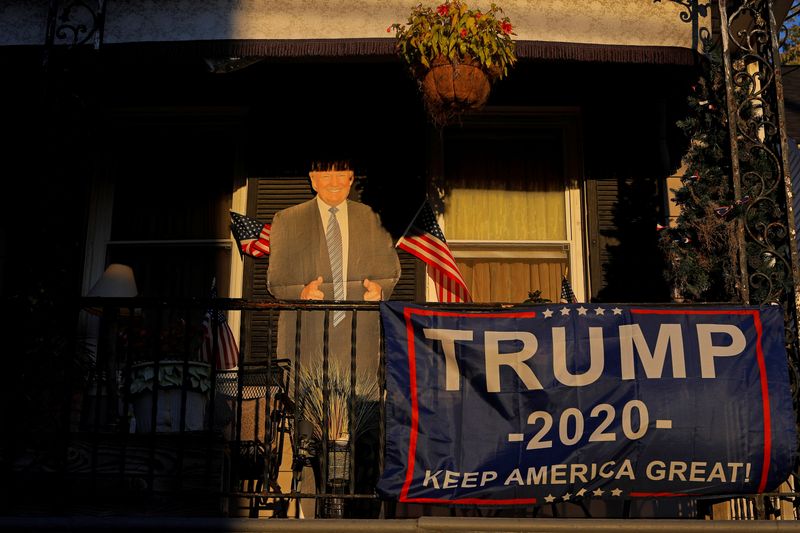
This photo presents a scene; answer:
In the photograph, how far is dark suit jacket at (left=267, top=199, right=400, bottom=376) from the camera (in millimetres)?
9250

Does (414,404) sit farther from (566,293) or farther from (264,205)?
(264,205)

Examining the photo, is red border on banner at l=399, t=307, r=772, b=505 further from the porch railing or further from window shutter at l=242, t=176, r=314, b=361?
window shutter at l=242, t=176, r=314, b=361

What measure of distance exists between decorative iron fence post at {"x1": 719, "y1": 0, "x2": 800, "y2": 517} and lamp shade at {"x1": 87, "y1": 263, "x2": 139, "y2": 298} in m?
4.90

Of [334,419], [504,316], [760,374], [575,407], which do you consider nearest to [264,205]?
[334,419]

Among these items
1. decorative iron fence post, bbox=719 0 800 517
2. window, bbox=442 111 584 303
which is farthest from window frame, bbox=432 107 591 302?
decorative iron fence post, bbox=719 0 800 517

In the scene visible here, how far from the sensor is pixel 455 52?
7.73m

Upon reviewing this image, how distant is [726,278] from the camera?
745 centimetres

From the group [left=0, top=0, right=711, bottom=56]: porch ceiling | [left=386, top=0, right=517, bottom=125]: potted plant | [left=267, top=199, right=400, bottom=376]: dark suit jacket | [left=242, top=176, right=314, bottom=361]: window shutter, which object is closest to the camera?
[left=386, top=0, right=517, bottom=125]: potted plant

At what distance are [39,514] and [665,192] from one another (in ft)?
19.4

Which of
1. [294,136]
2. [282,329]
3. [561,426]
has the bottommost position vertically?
[561,426]

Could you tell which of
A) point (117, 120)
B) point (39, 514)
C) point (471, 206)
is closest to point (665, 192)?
point (471, 206)

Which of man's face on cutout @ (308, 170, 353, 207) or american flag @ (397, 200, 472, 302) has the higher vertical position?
man's face on cutout @ (308, 170, 353, 207)

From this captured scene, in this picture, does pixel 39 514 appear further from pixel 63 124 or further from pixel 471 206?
pixel 471 206

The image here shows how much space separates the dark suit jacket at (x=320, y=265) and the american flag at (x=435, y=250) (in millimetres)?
327
